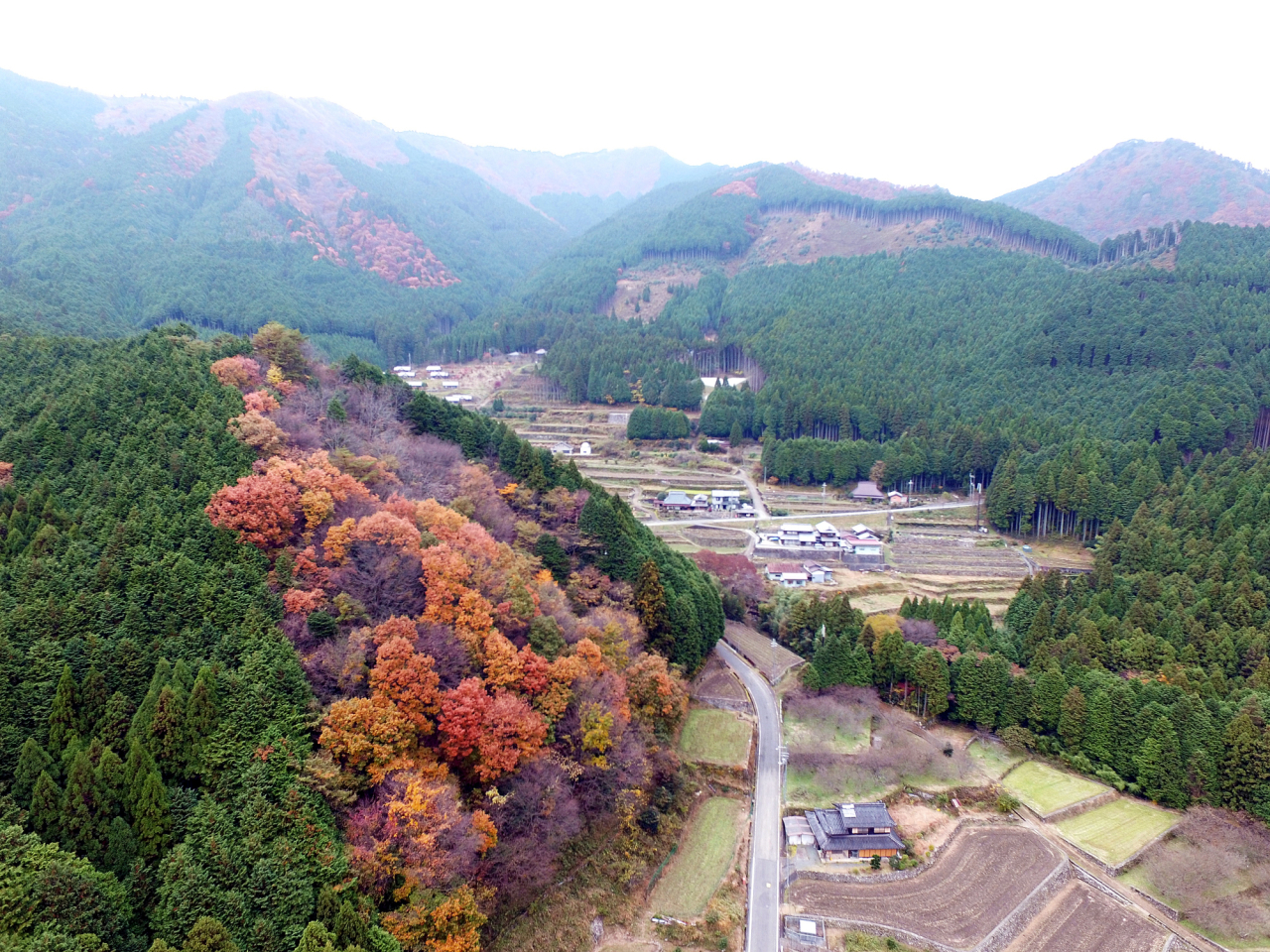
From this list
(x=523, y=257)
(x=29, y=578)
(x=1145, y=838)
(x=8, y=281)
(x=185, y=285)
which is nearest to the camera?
(x=29, y=578)

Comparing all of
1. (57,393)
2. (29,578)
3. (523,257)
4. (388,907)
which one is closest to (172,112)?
(523,257)

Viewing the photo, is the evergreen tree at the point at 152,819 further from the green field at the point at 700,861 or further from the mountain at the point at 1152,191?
the mountain at the point at 1152,191

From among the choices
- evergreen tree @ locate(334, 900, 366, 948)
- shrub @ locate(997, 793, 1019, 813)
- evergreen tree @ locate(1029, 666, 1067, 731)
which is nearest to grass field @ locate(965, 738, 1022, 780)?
shrub @ locate(997, 793, 1019, 813)

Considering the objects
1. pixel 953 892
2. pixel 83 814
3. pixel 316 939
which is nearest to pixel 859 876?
pixel 953 892

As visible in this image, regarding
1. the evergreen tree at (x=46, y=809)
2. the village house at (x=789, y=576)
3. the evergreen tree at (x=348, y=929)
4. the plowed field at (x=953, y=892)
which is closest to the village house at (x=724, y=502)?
the village house at (x=789, y=576)

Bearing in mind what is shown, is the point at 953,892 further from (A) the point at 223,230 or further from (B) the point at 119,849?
(A) the point at 223,230

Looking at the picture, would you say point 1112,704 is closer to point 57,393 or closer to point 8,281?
point 57,393
